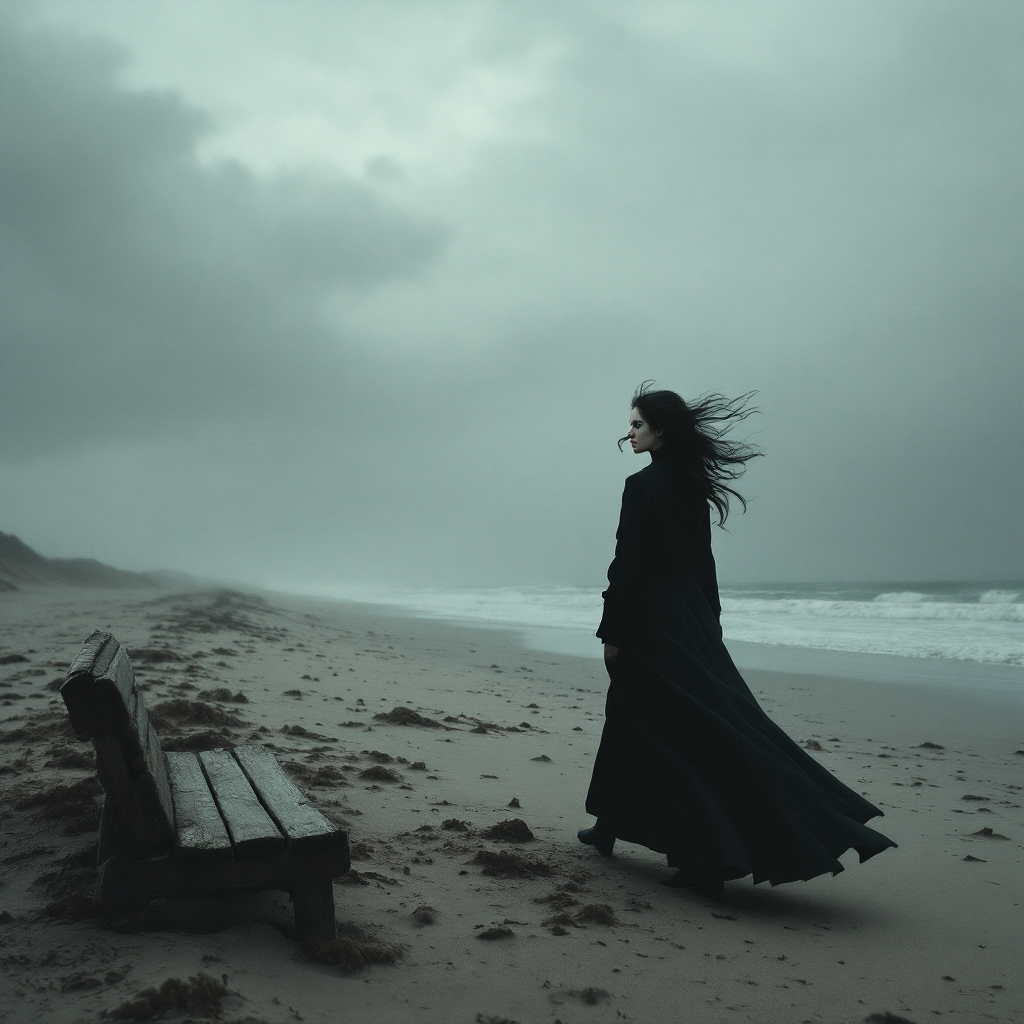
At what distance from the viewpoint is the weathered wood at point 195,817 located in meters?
2.60

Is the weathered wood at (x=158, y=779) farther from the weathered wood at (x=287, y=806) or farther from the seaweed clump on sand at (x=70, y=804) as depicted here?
the seaweed clump on sand at (x=70, y=804)

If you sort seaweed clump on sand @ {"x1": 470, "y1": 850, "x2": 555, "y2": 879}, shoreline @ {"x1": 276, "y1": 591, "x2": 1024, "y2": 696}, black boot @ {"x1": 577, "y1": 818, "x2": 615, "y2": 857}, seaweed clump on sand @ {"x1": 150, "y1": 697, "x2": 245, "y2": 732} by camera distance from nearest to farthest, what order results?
seaweed clump on sand @ {"x1": 470, "y1": 850, "x2": 555, "y2": 879} → black boot @ {"x1": 577, "y1": 818, "x2": 615, "y2": 857} → seaweed clump on sand @ {"x1": 150, "y1": 697, "x2": 245, "y2": 732} → shoreline @ {"x1": 276, "y1": 591, "x2": 1024, "y2": 696}

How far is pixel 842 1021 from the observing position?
244 centimetres

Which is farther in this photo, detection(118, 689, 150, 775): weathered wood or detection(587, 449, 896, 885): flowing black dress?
detection(587, 449, 896, 885): flowing black dress

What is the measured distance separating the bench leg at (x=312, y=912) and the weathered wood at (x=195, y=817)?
0.89 ft

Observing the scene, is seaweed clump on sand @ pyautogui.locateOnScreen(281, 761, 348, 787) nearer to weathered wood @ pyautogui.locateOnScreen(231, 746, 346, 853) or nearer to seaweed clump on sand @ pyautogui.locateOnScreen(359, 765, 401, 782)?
seaweed clump on sand @ pyautogui.locateOnScreen(359, 765, 401, 782)

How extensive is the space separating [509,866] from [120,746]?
1890mm

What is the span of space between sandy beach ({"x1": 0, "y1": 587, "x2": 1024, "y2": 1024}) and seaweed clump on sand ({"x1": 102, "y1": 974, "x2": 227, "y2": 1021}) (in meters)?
0.05

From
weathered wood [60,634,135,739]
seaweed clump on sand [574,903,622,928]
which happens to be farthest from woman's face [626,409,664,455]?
weathered wood [60,634,135,739]

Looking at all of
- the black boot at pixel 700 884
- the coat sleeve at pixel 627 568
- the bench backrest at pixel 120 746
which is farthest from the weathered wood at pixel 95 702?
the black boot at pixel 700 884

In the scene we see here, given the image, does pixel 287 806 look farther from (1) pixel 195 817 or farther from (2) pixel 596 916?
(2) pixel 596 916

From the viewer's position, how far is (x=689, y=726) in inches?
143

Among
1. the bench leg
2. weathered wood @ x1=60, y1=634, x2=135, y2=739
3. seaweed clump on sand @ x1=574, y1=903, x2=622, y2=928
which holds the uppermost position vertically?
weathered wood @ x1=60, y1=634, x2=135, y2=739

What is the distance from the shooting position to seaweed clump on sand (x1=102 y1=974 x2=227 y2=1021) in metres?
2.03
